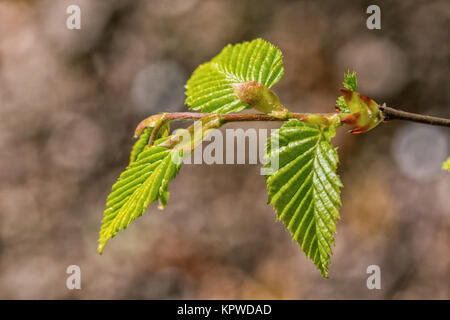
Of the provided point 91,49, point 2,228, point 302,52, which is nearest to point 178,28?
point 91,49

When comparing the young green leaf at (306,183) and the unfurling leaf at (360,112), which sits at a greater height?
the unfurling leaf at (360,112)

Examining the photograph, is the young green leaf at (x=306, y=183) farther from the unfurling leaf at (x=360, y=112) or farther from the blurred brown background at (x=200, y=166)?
the blurred brown background at (x=200, y=166)

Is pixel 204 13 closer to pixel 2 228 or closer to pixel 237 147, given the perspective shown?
pixel 237 147

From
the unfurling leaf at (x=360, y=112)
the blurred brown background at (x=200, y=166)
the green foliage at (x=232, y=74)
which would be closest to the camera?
the unfurling leaf at (x=360, y=112)

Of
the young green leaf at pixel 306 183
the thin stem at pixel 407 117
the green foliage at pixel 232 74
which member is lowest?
the young green leaf at pixel 306 183

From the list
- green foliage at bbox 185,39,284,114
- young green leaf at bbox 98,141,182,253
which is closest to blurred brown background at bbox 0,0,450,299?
green foliage at bbox 185,39,284,114

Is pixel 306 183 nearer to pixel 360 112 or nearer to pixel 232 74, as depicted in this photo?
pixel 360 112

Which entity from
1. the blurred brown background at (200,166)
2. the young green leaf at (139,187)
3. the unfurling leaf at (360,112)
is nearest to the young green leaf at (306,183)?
the unfurling leaf at (360,112)
